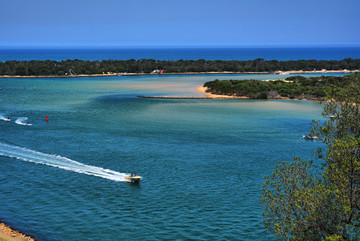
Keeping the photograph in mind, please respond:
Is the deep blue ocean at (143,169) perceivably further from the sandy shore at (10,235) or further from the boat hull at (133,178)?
the sandy shore at (10,235)

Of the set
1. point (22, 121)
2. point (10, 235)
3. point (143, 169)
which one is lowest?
point (10, 235)

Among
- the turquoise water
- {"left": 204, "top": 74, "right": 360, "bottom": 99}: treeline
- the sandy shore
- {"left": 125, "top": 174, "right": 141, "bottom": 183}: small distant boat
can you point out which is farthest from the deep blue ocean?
{"left": 204, "top": 74, "right": 360, "bottom": 99}: treeline

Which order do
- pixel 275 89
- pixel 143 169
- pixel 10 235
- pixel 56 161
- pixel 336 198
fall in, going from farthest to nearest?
pixel 275 89, pixel 56 161, pixel 143 169, pixel 10 235, pixel 336 198

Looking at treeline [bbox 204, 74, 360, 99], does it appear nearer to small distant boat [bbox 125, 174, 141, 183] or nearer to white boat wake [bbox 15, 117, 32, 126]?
white boat wake [bbox 15, 117, 32, 126]

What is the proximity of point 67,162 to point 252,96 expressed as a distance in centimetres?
6624

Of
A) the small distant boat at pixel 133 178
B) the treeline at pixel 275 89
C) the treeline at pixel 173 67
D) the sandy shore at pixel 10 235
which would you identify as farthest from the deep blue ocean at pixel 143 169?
the treeline at pixel 173 67

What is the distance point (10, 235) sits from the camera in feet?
90.8

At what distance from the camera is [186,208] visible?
33.1 metres

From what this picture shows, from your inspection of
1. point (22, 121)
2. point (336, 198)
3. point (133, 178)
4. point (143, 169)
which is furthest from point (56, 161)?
point (336, 198)

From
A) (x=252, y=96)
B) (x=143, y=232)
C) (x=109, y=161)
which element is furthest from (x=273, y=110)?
(x=143, y=232)

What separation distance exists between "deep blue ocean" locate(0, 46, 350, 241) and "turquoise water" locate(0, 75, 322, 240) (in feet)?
0.34

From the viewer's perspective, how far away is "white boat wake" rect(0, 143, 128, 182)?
40.2 m

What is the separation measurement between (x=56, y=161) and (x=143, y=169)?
1002 cm

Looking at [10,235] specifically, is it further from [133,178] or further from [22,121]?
[22,121]
